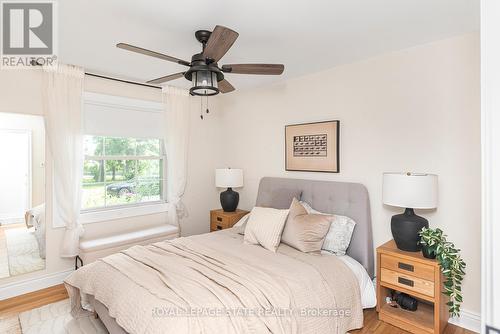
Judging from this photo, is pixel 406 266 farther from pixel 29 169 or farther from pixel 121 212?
pixel 29 169

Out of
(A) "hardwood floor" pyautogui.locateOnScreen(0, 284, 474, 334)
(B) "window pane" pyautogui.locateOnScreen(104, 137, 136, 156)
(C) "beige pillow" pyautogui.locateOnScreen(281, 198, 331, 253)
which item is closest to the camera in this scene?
(A) "hardwood floor" pyautogui.locateOnScreen(0, 284, 474, 334)

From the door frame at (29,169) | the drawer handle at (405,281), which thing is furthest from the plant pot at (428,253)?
the door frame at (29,169)

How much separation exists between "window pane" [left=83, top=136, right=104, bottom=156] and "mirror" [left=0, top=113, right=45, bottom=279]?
0.43m

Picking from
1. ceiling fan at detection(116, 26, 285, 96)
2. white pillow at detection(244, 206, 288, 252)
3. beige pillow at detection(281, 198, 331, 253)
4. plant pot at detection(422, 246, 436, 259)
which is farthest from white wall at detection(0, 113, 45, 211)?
plant pot at detection(422, 246, 436, 259)

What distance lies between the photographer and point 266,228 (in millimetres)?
2670

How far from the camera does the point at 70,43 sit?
2.43 meters

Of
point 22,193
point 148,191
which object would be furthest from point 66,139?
point 148,191

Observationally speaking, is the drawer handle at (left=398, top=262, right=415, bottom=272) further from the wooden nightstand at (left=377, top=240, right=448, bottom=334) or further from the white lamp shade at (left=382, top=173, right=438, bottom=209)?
the white lamp shade at (left=382, top=173, right=438, bottom=209)

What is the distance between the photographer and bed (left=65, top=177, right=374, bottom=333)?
1571mm

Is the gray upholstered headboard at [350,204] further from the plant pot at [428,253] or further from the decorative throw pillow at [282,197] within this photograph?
the plant pot at [428,253]

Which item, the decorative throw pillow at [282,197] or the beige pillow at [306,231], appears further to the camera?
the decorative throw pillow at [282,197]

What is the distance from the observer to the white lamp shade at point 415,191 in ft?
7.00

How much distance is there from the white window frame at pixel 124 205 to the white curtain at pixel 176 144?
0.15 m
